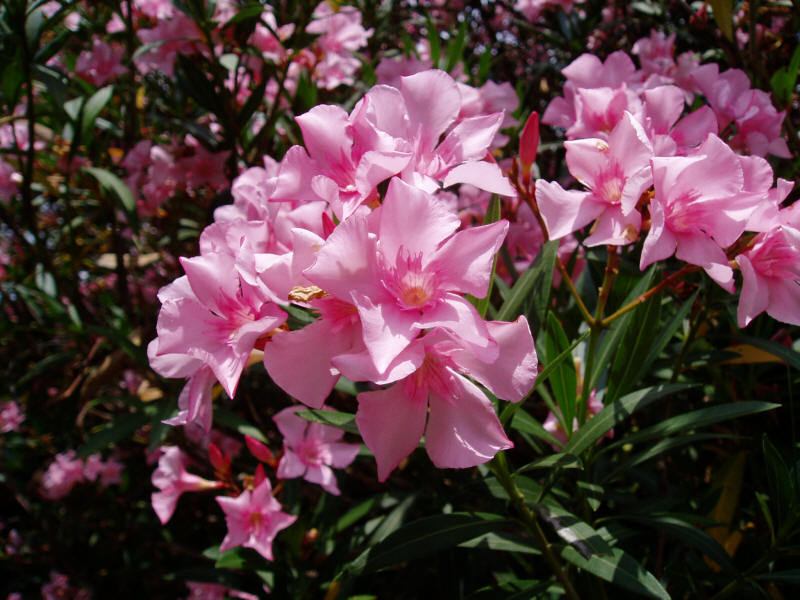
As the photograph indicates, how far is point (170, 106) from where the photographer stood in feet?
6.91

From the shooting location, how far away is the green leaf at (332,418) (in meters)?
0.78

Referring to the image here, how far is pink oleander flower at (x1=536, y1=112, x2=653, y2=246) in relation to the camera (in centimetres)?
67

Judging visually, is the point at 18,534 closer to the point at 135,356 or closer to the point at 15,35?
the point at 135,356

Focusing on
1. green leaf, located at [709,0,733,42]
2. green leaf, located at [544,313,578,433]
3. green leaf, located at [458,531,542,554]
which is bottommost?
green leaf, located at [458,531,542,554]

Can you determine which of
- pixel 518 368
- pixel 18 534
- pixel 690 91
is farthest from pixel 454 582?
pixel 18 534

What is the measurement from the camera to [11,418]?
2.67 metres

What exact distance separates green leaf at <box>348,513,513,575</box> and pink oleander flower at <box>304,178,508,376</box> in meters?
0.43

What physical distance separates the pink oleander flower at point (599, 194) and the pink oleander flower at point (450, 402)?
8.7 inches

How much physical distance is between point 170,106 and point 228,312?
1.78 metres

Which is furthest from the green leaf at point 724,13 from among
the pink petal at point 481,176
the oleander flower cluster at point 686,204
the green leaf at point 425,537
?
the green leaf at point 425,537

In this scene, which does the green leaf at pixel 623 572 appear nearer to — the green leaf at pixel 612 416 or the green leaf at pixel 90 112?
the green leaf at pixel 612 416

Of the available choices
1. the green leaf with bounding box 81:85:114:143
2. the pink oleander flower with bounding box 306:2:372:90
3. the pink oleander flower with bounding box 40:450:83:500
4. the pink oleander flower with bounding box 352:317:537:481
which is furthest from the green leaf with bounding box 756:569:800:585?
the pink oleander flower with bounding box 40:450:83:500

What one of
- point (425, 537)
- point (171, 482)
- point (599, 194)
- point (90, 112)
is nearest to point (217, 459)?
point (171, 482)

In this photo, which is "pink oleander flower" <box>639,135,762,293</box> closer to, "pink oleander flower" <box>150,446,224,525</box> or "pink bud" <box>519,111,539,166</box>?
"pink bud" <box>519,111,539,166</box>
